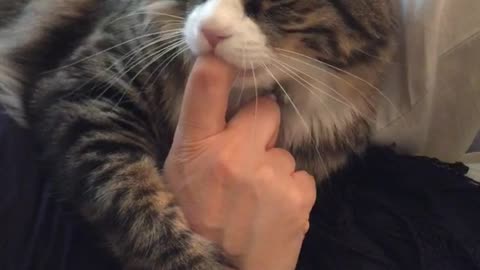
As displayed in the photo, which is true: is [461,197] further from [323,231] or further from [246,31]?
[246,31]

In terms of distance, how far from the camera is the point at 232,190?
35.1 inches

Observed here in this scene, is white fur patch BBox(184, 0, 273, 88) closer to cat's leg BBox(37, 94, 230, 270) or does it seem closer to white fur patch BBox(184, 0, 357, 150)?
white fur patch BBox(184, 0, 357, 150)

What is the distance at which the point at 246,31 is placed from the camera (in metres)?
0.82

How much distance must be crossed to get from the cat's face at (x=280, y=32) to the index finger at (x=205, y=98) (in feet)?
0.07

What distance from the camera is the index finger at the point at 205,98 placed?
843 mm

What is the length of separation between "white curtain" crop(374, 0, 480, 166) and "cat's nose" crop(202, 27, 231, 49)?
394 mm

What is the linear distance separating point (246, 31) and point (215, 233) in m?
0.33

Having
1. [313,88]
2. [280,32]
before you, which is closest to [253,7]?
[280,32]

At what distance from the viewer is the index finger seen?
0.84 m

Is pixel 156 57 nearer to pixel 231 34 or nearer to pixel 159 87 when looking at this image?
pixel 159 87

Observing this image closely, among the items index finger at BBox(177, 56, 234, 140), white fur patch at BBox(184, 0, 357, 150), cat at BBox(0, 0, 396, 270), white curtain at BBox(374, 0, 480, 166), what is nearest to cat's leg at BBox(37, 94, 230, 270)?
cat at BBox(0, 0, 396, 270)

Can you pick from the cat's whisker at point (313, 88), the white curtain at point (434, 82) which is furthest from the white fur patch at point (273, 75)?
the white curtain at point (434, 82)

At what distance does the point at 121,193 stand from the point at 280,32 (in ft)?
1.17

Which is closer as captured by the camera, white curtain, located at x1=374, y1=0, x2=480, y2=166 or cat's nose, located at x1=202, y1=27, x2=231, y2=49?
cat's nose, located at x1=202, y1=27, x2=231, y2=49
